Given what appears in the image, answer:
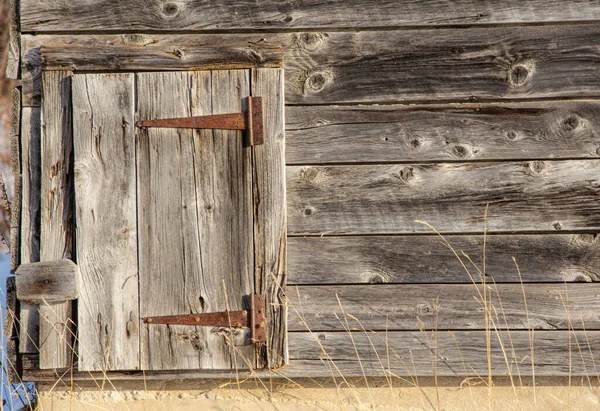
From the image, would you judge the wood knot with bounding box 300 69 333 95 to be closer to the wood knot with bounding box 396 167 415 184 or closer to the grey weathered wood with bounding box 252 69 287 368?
the grey weathered wood with bounding box 252 69 287 368

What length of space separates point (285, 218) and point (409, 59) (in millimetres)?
970

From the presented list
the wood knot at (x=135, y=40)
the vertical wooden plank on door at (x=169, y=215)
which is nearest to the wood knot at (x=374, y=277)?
the vertical wooden plank on door at (x=169, y=215)

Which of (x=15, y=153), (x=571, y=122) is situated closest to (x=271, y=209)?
(x=15, y=153)

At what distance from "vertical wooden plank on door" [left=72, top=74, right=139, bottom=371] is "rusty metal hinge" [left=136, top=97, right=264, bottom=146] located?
0.15 meters

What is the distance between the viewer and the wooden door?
2812mm

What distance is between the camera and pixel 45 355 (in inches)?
111

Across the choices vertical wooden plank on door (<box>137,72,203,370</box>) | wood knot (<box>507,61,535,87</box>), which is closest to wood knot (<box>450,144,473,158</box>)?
wood knot (<box>507,61,535,87</box>)

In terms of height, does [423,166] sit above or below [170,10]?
below

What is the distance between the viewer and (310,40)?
292 cm

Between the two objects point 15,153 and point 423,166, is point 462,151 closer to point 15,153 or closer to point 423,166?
point 423,166

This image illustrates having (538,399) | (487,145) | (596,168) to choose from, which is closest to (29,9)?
(487,145)

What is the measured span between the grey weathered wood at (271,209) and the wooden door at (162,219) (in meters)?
0.02

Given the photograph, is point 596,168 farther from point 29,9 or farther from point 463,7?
point 29,9

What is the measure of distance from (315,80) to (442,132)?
2.17 feet
